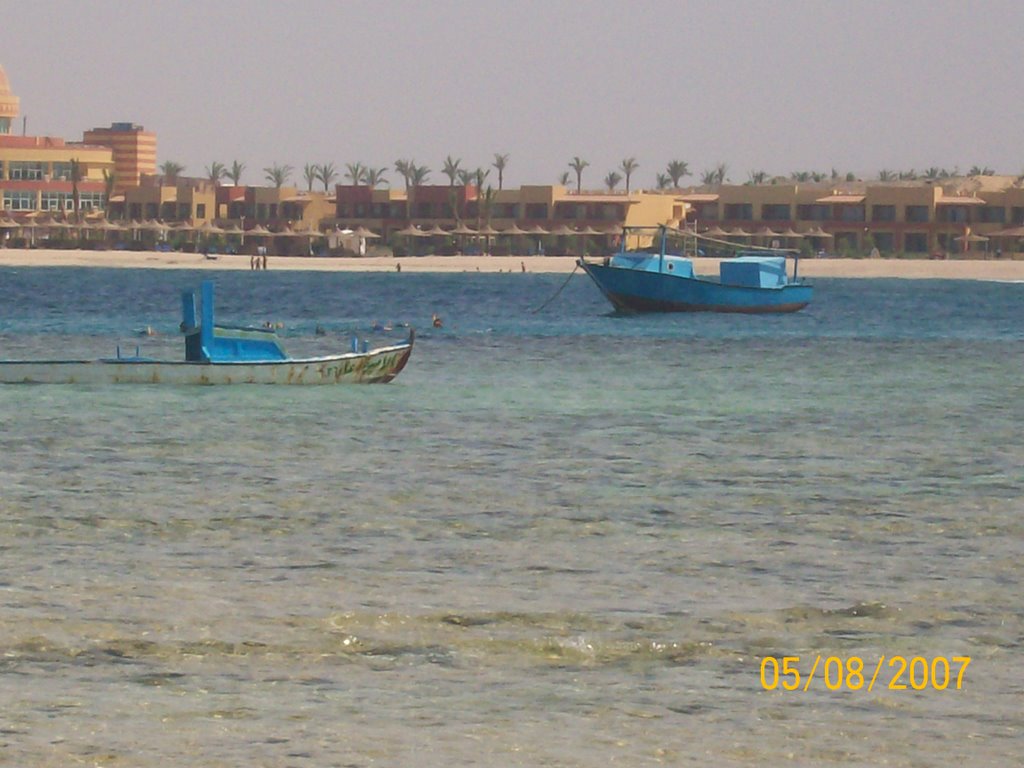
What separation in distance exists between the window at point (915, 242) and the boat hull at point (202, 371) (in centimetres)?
14762

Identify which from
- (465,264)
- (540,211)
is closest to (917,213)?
(540,211)

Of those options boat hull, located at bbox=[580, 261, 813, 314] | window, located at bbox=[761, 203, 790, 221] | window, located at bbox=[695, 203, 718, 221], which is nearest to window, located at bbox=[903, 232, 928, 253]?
window, located at bbox=[761, 203, 790, 221]

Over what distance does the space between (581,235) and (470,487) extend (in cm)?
16165

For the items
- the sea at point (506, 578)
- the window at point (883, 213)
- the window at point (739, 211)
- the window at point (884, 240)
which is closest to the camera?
the sea at point (506, 578)

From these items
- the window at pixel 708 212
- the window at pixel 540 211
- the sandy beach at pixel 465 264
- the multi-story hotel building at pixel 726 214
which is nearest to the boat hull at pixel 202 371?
the sandy beach at pixel 465 264

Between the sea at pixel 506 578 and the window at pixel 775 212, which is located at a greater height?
the window at pixel 775 212

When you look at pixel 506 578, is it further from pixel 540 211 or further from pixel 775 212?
pixel 540 211

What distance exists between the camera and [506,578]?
18.6 meters

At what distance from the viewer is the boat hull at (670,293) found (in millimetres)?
84812

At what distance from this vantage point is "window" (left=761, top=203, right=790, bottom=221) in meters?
184

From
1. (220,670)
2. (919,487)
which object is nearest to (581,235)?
(919,487)

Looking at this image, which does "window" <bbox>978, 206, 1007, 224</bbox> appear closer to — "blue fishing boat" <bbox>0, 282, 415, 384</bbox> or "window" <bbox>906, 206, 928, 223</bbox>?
"window" <bbox>906, 206, 928, 223</bbox>

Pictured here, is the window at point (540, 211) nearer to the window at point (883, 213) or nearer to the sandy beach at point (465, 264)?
the sandy beach at point (465, 264)

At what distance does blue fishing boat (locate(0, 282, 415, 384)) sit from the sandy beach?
124076 millimetres
